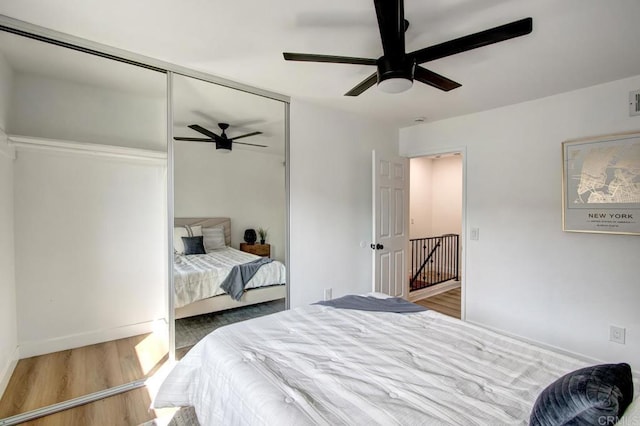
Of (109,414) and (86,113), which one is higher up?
(86,113)

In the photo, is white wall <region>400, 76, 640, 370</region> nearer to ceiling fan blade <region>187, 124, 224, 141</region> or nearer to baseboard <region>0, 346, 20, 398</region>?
ceiling fan blade <region>187, 124, 224, 141</region>

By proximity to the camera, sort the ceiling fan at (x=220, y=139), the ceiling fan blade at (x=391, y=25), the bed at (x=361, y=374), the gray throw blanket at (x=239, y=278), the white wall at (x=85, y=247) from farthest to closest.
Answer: the gray throw blanket at (x=239, y=278), the ceiling fan at (x=220, y=139), the white wall at (x=85, y=247), the ceiling fan blade at (x=391, y=25), the bed at (x=361, y=374)

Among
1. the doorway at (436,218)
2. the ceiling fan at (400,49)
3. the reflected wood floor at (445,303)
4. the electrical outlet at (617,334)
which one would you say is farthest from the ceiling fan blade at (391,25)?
the doorway at (436,218)

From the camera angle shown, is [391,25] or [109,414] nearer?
[391,25]

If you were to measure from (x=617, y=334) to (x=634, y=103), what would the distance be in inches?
75.6

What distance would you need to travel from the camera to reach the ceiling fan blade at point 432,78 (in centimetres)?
187

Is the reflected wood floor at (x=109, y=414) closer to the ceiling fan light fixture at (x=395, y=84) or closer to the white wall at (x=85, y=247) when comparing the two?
the white wall at (x=85, y=247)

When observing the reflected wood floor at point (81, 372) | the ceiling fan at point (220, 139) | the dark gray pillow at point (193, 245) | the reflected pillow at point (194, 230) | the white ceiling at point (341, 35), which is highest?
the white ceiling at point (341, 35)

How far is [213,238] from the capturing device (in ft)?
8.79

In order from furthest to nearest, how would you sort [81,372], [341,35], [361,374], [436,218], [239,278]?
[436,218], [239,278], [81,372], [341,35], [361,374]

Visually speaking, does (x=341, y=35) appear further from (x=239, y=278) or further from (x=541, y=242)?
(x=541, y=242)

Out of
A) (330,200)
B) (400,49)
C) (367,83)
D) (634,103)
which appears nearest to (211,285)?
(330,200)

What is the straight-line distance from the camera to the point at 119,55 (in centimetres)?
219

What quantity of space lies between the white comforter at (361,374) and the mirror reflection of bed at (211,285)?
921 millimetres
